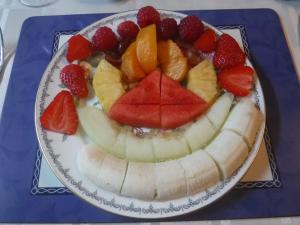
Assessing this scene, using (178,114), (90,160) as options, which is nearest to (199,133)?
(178,114)

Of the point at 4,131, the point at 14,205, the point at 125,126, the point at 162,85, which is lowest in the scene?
the point at 14,205

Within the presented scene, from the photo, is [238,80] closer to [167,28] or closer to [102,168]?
[167,28]

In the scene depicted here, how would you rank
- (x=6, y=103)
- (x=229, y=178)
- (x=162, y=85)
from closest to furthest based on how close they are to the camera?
(x=229, y=178)
(x=162, y=85)
(x=6, y=103)

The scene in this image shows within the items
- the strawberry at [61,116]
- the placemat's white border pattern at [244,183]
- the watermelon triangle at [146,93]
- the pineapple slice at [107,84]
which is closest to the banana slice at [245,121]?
the placemat's white border pattern at [244,183]

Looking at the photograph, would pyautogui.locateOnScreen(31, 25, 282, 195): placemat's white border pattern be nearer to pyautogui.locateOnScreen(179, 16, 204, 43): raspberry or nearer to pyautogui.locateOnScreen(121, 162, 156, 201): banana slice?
pyautogui.locateOnScreen(121, 162, 156, 201): banana slice

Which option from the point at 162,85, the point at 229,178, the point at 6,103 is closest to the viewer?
the point at 229,178

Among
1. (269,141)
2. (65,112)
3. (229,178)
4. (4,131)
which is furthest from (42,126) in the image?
(269,141)

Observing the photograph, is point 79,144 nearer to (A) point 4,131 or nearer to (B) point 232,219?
(A) point 4,131

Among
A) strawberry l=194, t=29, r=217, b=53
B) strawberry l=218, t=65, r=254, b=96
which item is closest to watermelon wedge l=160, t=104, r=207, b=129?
strawberry l=218, t=65, r=254, b=96
